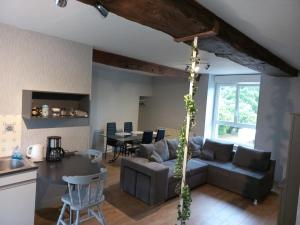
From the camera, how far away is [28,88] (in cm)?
290

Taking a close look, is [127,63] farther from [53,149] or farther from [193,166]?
[193,166]

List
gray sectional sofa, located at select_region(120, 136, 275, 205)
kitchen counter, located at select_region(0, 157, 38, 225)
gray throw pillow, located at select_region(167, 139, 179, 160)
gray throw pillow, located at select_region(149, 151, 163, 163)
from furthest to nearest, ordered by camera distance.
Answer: gray throw pillow, located at select_region(167, 139, 179, 160), gray throw pillow, located at select_region(149, 151, 163, 163), gray sectional sofa, located at select_region(120, 136, 275, 205), kitchen counter, located at select_region(0, 157, 38, 225)

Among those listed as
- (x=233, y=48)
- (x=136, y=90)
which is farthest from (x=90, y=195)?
(x=136, y=90)

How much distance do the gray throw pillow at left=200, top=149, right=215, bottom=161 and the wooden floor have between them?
899mm

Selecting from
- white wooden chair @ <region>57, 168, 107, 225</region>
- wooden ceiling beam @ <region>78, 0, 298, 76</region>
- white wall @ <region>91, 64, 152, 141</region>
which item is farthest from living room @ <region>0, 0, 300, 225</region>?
white wall @ <region>91, 64, 152, 141</region>

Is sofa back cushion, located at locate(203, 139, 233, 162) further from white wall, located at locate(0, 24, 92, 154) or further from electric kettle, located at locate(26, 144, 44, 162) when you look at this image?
electric kettle, located at locate(26, 144, 44, 162)

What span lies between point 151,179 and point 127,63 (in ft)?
7.35

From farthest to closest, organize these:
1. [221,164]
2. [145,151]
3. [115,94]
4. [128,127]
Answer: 1. [128,127]
2. [115,94]
3. [221,164]
4. [145,151]

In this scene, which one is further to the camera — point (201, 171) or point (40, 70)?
point (201, 171)

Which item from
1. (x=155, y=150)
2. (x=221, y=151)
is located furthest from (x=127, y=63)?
(x=221, y=151)

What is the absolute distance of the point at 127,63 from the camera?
14.4ft

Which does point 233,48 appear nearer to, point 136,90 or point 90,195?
point 90,195

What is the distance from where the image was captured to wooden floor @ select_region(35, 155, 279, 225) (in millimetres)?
3139

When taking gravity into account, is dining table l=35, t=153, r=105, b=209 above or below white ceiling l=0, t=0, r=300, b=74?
below
